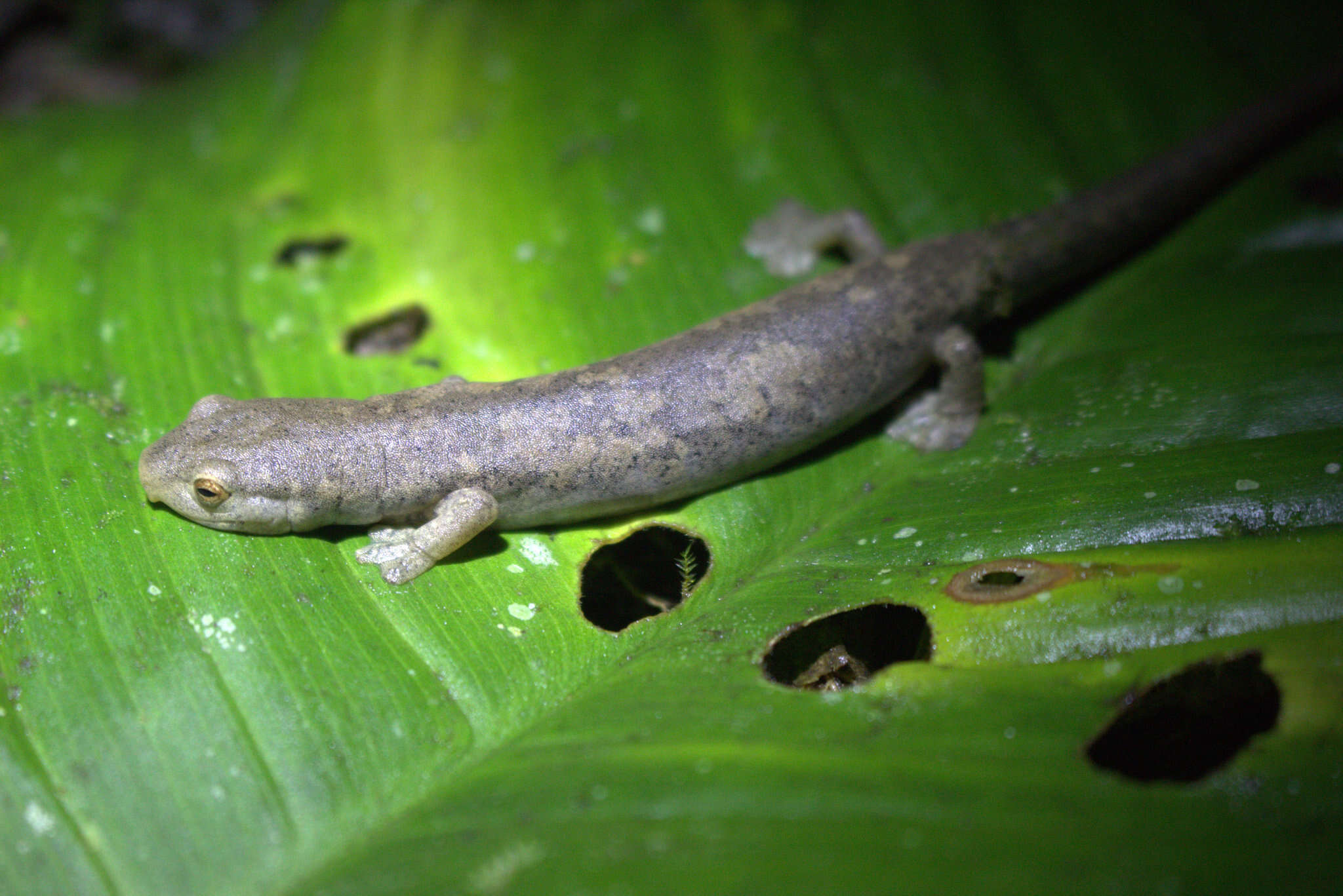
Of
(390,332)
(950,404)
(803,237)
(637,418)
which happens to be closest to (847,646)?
(637,418)

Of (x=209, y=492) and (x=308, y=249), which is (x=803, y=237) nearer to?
(x=308, y=249)

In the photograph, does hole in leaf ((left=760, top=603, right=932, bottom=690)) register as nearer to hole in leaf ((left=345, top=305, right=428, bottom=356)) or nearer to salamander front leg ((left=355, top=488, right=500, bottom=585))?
salamander front leg ((left=355, top=488, right=500, bottom=585))

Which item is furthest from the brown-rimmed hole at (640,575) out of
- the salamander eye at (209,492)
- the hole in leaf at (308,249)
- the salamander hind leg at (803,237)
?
the hole in leaf at (308,249)

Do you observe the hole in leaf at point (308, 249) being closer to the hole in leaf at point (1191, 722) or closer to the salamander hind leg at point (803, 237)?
the salamander hind leg at point (803, 237)

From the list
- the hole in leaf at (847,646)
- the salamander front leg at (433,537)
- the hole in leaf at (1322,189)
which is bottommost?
the hole in leaf at (847,646)

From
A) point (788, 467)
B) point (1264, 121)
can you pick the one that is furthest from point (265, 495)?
point (1264, 121)

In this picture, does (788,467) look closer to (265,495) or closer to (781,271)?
(781,271)

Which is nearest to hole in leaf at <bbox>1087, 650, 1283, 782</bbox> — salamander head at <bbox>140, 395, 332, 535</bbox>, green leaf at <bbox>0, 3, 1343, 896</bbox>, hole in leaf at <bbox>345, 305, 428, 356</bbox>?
green leaf at <bbox>0, 3, 1343, 896</bbox>
